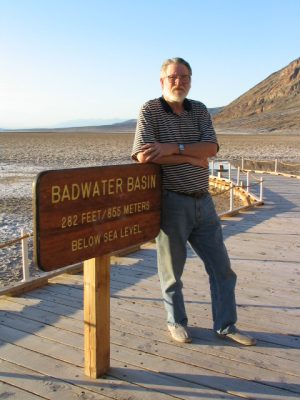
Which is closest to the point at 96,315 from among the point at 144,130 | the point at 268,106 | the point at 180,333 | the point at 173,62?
the point at 180,333

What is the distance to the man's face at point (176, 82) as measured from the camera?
3598 mm

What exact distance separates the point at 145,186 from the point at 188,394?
51.9 inches

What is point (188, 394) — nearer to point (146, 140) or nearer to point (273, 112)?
point (146, 140)

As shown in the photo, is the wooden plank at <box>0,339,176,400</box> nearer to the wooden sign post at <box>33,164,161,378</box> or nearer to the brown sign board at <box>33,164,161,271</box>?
the wooden sign post at <box>33,164,161,378</box>

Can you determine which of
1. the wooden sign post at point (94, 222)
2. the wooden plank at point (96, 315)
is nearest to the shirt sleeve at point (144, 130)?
the wooden sign post at point (94, 222)

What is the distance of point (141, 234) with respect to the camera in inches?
144

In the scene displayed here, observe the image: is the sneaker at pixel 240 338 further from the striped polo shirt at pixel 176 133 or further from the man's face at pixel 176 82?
the man's face at pixel 176 82

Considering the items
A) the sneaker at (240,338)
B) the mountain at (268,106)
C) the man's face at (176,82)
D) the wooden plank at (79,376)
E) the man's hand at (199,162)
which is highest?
the mountain at (268,106)

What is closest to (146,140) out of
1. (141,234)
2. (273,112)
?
(141,234)

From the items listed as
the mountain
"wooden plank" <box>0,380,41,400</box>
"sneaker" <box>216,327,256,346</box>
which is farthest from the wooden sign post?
the mountain

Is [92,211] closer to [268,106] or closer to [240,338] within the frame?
[240,338]

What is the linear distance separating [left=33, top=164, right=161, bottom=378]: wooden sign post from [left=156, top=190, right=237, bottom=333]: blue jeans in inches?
4.7

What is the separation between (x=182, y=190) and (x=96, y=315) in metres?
1.00

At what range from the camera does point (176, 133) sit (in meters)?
3.68
